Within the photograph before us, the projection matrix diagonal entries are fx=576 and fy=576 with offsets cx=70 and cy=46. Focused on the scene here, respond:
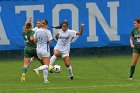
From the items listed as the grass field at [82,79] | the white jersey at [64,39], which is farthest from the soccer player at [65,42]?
the grass field at [82,79]

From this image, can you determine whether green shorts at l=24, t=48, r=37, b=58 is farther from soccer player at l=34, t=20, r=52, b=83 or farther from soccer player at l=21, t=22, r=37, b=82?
soccer player at l=34, t=20, r=52, b=83

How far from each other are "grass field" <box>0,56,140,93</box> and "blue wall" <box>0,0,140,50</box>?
226cm

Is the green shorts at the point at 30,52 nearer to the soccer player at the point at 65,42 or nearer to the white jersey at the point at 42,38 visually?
the white jersey at the point at 42,38

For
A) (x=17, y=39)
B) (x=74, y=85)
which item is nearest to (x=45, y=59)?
(x=74, y=85)

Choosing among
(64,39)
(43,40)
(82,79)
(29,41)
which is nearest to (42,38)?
(43,40)

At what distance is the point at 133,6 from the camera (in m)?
30.2

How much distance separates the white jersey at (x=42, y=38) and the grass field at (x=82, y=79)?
1.13 metres

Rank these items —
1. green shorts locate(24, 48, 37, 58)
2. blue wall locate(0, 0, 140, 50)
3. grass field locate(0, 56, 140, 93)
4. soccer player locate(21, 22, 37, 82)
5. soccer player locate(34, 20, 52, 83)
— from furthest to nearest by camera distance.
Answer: blue wall locate(0, 0, 140, 50)
green shorts locate(24, 48, 37, 58)
soccer player locate(21, 22, 37, 82)
soccer player locate(34, 20, 52, 83)
grass field locate(0, 56, 140, 93)

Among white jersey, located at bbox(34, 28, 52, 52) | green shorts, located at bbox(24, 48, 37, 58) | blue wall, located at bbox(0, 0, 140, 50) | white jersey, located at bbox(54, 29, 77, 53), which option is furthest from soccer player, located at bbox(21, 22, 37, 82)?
blue wall, located at bbox(0, 0, 140, 50)

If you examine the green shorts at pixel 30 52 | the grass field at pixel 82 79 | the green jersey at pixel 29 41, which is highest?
the green jersey at pixel 29 41

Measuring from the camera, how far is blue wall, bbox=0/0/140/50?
95.5 ft

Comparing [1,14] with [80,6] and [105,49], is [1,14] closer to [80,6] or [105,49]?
[80,6]

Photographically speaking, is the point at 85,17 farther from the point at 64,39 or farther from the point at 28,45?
the point at 28,45

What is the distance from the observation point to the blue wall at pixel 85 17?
95.5 feet
